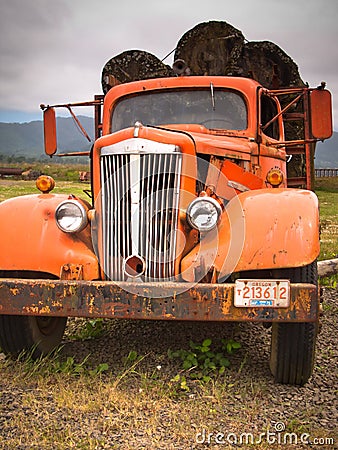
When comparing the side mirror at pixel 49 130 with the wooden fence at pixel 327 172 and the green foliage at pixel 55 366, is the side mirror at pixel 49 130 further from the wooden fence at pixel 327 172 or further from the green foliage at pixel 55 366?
the wooden fence at pixel 327 172

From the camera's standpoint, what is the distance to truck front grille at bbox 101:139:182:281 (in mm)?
3893

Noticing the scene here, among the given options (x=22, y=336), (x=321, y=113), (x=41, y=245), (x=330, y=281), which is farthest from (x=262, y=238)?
(x=330, y=281)

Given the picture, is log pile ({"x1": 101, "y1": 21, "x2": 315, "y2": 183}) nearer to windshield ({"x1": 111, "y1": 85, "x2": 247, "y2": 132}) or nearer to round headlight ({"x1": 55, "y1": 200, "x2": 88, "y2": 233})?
windshield ({"x1": 111, "y1": 85, "x2": 247, "y2": 132})

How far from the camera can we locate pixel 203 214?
12.6ft

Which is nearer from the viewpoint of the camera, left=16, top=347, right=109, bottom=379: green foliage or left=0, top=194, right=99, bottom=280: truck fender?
left=0, top=194, right=99, bottom=280: truck fender

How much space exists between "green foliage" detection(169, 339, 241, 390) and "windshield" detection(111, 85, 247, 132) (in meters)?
1.86

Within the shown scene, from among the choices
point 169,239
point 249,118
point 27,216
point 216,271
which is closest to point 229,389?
point 216,271

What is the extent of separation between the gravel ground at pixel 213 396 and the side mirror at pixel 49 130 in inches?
73.1

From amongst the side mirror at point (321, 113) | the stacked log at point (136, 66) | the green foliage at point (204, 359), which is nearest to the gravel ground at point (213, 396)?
the green foliage at point (204, 359)

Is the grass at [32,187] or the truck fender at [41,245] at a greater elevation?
the grass at [32,187]

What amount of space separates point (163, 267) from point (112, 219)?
473 millimetres

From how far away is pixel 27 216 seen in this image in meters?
4.16

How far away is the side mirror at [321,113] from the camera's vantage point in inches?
209

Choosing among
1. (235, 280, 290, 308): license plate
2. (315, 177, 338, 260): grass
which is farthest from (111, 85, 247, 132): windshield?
(315, 177, 338, 260): grass
